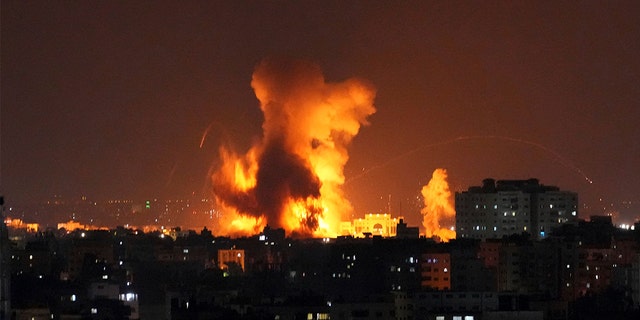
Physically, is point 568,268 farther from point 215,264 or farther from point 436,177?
point 436,177

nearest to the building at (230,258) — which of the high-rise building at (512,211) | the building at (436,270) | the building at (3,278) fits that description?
the building at (436,270)

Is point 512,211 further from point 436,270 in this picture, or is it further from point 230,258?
point 436,270

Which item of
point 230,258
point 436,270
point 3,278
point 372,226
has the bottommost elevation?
point 3,278

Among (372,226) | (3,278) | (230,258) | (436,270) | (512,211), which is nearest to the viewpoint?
(3,278)

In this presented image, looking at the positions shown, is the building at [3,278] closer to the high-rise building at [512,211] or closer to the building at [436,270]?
the building at [436,270]

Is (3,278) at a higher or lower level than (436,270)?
lower

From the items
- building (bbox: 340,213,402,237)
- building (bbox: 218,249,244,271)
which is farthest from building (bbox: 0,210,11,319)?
building (bbox: 340,213,402,237)

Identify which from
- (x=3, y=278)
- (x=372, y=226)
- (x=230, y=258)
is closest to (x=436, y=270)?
(x=230, y=258)

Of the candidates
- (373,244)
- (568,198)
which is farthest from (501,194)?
(373,244)

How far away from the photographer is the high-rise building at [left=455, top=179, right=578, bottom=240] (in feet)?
288

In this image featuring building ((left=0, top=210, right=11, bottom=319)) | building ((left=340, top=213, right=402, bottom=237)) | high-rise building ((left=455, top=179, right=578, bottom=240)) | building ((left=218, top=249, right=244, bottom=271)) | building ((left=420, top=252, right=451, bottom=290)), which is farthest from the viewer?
building ((left=340, top=213, right=402, bottom=237))

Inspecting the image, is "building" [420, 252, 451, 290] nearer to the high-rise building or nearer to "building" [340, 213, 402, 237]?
the high-rise building

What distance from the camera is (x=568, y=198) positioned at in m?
89.4

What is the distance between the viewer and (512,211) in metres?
88.8
